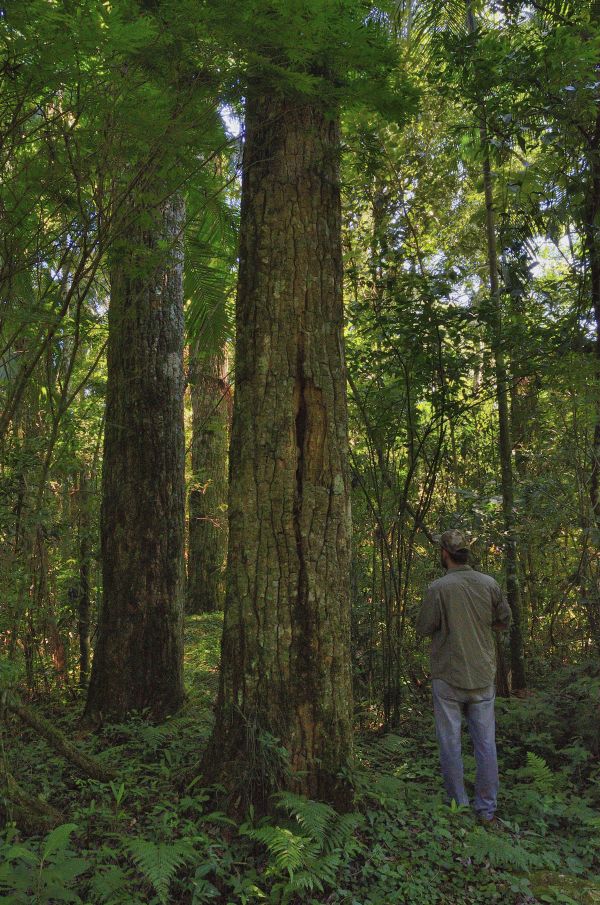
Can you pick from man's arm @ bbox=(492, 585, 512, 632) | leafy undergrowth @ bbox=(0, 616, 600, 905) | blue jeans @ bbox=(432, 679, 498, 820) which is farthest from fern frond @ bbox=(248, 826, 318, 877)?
man's arm @ bbox=(492, 585, 512, 632)

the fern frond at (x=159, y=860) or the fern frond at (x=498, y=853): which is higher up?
the fern frond at (x=159, y=860)

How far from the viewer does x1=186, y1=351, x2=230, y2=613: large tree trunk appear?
38.8ft

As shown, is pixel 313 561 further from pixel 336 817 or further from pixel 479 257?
pixel 479 257

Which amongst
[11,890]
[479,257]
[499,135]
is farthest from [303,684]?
[479,257]

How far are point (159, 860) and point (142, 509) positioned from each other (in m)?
3.24

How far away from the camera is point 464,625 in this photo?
4879 mm

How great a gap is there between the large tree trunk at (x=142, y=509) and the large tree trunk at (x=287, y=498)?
1.83 meters

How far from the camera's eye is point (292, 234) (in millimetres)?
3975

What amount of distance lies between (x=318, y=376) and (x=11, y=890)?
2.86 metres

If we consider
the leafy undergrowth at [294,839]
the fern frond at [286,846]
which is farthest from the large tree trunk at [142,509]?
the fern frond at [286,846]

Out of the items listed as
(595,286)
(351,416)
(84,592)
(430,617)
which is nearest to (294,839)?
(430,617)

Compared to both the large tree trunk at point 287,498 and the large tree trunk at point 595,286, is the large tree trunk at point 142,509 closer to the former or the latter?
the large tree trunk at point 287,498

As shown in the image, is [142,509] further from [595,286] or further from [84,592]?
[595,286]

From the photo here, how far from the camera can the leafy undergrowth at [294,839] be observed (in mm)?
2932
